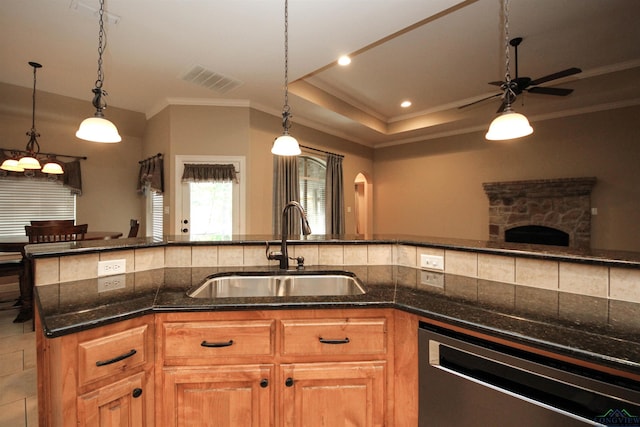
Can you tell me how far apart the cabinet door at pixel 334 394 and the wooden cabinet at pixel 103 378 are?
1.69ft

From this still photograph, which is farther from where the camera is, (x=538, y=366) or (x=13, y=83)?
(x=13, y=83)

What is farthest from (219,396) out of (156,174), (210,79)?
(156,174)

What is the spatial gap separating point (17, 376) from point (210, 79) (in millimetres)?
3210

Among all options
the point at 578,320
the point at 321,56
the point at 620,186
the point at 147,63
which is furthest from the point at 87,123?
the point at 620,186

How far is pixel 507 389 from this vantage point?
836 mm

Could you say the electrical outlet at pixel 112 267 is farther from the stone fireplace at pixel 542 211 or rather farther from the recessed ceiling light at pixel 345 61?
the stone fireplace at pixel 542 211

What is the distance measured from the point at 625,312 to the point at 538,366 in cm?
47

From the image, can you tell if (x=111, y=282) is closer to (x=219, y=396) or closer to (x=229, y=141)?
(x=219, y=396)

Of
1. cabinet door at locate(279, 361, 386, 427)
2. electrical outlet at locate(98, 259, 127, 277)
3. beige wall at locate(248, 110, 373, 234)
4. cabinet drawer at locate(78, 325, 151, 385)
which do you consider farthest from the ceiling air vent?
cabinet door at locate(279, 361, 386, 427)

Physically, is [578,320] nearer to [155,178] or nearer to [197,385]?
[197,385]

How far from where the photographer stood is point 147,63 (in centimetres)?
292

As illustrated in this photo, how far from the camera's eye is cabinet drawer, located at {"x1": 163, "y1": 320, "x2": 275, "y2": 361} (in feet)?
3.41

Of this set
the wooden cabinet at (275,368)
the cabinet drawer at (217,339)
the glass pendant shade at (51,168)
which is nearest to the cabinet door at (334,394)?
the wooden cabinet at (275,368)

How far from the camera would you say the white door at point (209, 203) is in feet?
12.4
